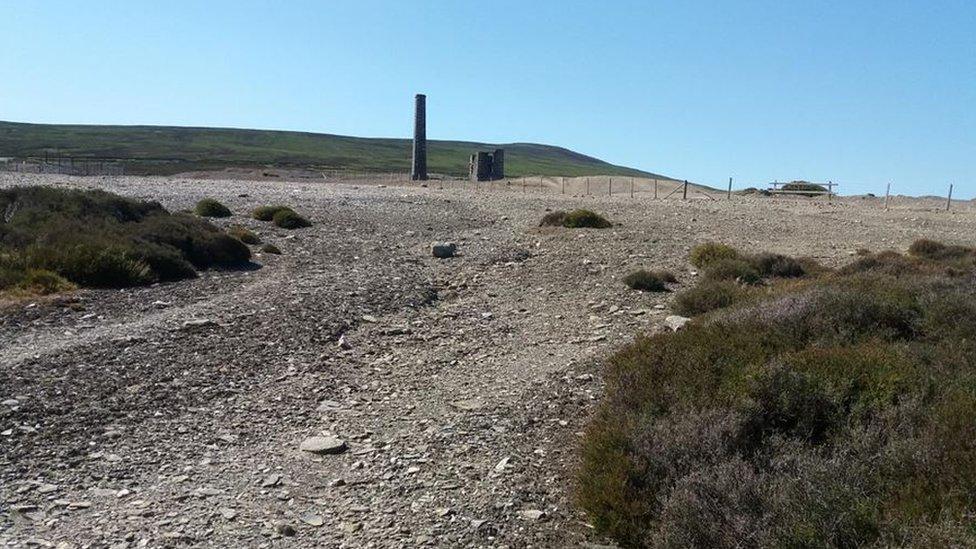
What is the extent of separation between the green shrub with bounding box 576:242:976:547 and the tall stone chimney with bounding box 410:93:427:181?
163 feet

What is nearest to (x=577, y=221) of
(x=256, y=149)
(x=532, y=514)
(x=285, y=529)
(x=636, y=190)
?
(x=532, y=514)

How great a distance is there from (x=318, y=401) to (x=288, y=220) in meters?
17.4

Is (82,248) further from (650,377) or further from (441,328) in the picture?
(650,377)

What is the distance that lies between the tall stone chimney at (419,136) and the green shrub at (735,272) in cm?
4256

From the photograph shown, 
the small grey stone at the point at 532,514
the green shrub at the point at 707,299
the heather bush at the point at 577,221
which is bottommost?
the small grey stone at the point at 532,514

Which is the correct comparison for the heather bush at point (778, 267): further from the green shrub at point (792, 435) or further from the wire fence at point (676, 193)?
the wire fence at point (676, 193)

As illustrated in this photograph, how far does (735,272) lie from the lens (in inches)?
607

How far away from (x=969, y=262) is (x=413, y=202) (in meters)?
22.7

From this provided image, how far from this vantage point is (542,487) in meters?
6.38

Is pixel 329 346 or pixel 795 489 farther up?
pixel 795 489

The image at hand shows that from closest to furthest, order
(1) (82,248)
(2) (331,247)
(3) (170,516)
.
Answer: (3) (170,516), (1) (82,248), (2) (331,247)

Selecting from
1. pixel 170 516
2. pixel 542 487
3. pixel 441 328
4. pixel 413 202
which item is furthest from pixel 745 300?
pixel 413 202

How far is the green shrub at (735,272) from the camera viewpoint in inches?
594

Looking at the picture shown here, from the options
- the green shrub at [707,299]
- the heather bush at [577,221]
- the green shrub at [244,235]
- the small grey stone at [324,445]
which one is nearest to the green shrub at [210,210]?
the green shrub at [244,235]
